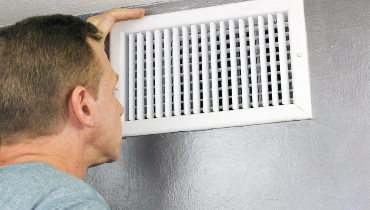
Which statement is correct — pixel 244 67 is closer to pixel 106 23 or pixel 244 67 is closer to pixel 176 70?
pixel 176 70

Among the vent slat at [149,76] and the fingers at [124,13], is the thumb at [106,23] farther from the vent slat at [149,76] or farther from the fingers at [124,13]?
the vent slat at [149,76]

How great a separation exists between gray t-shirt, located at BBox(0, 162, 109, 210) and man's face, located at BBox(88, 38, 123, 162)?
269 mm

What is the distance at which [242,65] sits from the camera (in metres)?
Answer: 1.29

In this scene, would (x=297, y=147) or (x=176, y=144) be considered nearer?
(x=297, y=147)

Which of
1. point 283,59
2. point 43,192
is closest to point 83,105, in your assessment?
point 43,192

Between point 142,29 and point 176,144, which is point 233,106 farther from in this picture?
point 142,29

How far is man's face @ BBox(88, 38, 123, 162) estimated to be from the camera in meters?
1.04

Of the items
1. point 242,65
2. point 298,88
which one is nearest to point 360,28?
point 298,88

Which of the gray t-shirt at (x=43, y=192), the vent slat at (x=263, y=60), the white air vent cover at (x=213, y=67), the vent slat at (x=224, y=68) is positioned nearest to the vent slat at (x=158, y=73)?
the white air vent cover at (x=213, y=67)

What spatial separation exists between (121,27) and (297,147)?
763 mm

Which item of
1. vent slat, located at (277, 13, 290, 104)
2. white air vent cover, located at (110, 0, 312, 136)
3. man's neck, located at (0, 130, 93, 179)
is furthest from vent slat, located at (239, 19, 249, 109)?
man's neck, located at (0, 130, 93, 179)

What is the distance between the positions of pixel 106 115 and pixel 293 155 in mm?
592

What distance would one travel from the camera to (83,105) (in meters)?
0.97

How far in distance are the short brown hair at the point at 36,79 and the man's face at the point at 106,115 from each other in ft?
0.29
